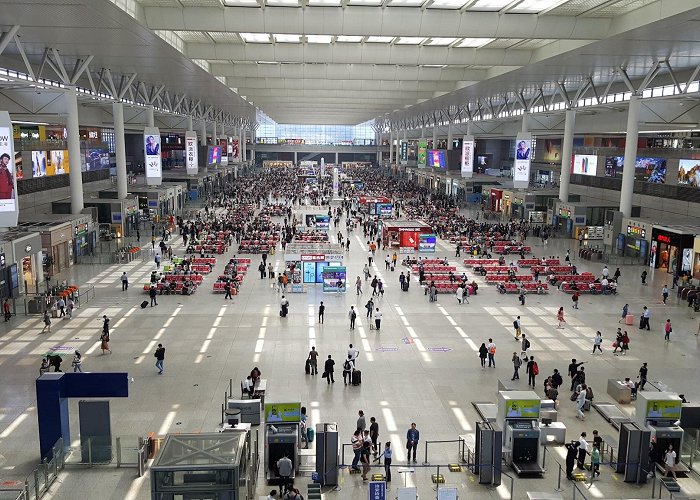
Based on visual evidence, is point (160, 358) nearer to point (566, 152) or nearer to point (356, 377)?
point (356, 377)

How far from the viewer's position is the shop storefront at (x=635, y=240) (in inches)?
1368

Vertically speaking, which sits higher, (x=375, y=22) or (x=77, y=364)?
(x=375, y=22)

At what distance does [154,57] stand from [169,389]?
662 inches

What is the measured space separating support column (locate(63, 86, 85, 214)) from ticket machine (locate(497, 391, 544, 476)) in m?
27.4

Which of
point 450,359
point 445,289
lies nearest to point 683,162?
point 445,289

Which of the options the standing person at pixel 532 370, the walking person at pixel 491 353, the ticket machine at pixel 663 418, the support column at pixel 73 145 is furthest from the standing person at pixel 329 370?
the support column at pixel 73 145

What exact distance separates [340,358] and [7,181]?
11.7 meters

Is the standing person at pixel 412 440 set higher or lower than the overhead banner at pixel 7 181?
lower

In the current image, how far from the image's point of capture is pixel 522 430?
1238 cm

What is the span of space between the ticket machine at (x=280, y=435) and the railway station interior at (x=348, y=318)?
0.04 m

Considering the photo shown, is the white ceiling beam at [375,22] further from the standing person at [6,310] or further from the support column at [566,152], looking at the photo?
the support column at [566,152]

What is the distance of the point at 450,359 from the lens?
19.0 metres

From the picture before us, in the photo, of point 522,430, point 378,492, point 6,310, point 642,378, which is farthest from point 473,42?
point 378,492

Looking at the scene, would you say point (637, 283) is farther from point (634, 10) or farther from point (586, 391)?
point (586, 391)
